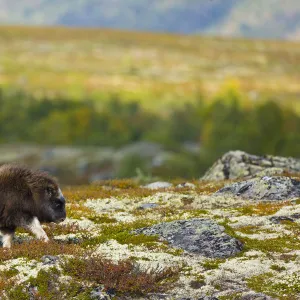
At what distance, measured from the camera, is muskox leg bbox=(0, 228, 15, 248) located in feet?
50.4

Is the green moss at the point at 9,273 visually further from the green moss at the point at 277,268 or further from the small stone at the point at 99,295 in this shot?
the green moss at the point at 277,268

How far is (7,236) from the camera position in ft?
50.8

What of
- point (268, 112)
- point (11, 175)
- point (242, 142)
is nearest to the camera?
point (11, 175)

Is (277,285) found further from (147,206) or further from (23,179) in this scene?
(147,206)

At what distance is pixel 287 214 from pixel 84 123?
132824 mm

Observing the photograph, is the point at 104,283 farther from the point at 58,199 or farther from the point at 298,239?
the point at 298,239

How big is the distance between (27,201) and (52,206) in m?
0.82

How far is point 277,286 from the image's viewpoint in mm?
12945

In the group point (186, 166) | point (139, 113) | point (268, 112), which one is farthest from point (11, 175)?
point (139, 113)

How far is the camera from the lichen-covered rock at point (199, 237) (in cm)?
1511

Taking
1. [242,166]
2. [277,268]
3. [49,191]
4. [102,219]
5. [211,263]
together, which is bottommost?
[277,268]

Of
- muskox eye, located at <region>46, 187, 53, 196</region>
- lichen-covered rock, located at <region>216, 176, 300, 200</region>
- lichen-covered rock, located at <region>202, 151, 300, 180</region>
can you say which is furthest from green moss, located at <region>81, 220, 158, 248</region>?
lichen-covered rock, located at <region>202, 151, 300, 180</region>

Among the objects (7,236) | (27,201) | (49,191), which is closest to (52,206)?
(49,191)

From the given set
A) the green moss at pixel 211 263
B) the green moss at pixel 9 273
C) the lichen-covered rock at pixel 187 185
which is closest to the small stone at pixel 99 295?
the green moss at pixel 9 273
